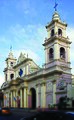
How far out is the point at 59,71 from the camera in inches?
1799

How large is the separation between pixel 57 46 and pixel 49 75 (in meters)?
5.53

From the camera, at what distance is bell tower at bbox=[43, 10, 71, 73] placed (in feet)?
155

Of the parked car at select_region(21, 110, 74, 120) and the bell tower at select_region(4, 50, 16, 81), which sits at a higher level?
the bell tower at select_region(4, 50, 16, 81)

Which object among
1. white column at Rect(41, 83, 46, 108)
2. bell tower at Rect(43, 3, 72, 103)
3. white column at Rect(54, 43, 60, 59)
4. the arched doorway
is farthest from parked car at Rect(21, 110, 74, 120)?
the arched doorway

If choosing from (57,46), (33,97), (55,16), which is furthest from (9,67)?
(57,46)

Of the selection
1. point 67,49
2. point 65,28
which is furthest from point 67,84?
point 65,28

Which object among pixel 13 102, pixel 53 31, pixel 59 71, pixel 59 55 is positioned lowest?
pixel 13 102

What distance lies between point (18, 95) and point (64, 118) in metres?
52.9

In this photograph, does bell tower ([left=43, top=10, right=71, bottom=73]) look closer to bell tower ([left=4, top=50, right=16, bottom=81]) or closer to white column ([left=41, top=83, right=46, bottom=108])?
white column ([left=41, top=83, right=46, bottom=108])

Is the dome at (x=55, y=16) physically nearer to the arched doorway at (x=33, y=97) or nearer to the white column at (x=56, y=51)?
the white column at (x=56, y=51)

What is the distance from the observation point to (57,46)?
158ft

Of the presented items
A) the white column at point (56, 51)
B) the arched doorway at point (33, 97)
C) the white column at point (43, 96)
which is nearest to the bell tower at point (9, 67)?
the arched doorway at point (33, 97)

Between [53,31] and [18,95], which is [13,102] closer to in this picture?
[18,95]

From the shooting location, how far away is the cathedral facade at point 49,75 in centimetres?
4562
